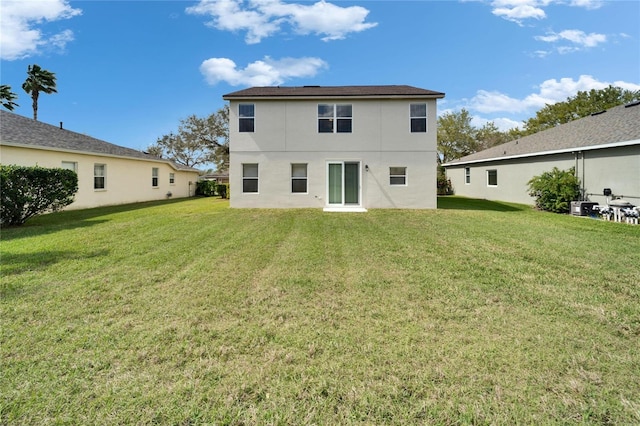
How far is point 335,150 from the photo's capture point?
540 inches

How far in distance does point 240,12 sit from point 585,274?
535 inches

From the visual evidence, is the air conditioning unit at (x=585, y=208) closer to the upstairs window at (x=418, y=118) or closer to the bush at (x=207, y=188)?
the upstairs window at (x=418, y=118)

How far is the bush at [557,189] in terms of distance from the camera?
506 inches

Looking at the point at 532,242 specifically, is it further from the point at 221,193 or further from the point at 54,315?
the point at 221,193

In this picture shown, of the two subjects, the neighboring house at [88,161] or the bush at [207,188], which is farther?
the bush at [207,188]

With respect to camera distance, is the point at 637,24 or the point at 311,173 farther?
the point at 311,173

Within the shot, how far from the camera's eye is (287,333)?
3.02 meters

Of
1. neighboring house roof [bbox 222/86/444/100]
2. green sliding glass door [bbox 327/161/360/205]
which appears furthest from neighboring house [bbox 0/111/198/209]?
green sliding glass door [bbox 327/161/360/205]

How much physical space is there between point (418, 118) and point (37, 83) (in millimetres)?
35500

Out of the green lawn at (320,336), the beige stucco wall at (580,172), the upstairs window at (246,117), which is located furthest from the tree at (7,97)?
the beige stucco wall at (580,172)

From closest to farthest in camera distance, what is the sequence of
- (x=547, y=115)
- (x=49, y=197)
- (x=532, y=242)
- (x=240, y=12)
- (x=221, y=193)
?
(x=532, y=242), (x=49, y=197), (x=240, y=12), (x=221, y=193), (x=547, y=115)

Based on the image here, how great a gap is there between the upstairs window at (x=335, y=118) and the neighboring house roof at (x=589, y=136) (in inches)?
415

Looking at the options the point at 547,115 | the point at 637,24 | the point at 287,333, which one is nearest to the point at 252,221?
the point at 287,333

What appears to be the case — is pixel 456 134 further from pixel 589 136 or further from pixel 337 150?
pixel 337 150
